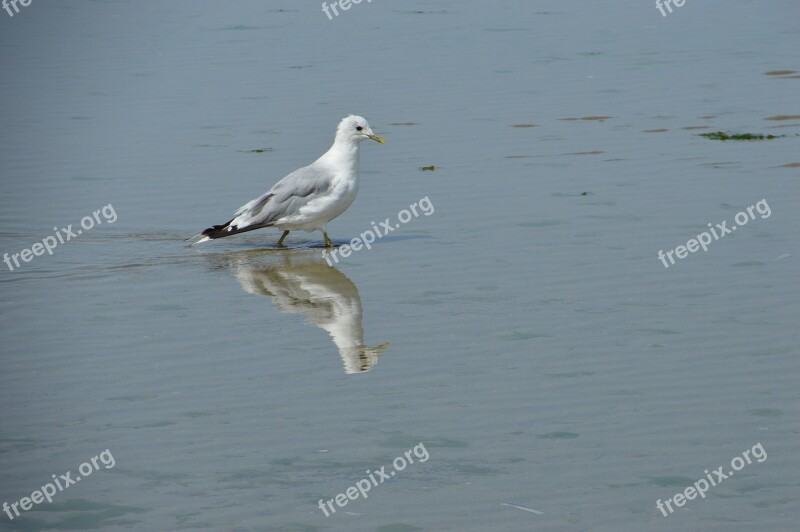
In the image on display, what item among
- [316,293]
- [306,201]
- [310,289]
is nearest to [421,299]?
[316,293]

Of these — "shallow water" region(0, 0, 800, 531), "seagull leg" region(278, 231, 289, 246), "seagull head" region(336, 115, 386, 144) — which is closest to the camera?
"shallow water" region(0, 0, 800, 531)

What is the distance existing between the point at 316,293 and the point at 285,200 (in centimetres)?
159

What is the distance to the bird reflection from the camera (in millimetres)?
8398

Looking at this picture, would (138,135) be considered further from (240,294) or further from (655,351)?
(655,351)

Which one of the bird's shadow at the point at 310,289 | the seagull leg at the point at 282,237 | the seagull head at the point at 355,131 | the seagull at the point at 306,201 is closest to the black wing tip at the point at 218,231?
the seagull at the point at 306,201

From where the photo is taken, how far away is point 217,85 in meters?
18.5

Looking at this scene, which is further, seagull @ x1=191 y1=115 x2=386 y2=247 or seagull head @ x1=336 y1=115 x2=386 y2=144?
seagull head @ x1=336 y1=115 x2=386 y2=144

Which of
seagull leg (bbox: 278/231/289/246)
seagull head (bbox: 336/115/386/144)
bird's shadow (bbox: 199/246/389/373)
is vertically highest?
seagull head (bbox: 336/115/386/144)

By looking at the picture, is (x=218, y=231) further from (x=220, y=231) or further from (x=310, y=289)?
(x=310, y=289)

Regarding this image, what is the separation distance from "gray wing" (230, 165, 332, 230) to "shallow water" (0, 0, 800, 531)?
0.32m

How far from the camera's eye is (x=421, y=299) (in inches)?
371

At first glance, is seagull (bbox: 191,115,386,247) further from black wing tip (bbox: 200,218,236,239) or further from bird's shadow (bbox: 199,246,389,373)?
bird's shadow (bbox: 199,246,389,373)

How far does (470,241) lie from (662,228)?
1575mm

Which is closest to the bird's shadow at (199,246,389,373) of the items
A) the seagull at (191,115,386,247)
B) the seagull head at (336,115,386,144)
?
the seagull at (191,115,386,247)
